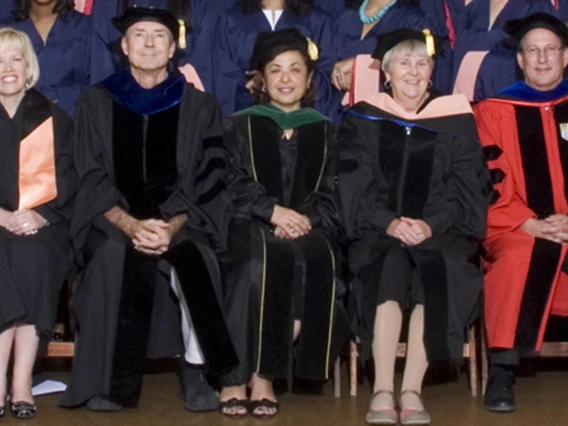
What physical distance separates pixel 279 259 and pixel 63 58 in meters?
1.66

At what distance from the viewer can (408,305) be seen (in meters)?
5.55

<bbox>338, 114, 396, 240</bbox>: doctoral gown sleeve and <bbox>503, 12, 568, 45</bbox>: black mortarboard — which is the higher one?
<bbox>503, 12, 568, 45</bbox>: black mortarboard

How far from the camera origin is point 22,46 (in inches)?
224

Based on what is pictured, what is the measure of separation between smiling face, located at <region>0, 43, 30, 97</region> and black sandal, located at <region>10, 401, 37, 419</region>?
1.31m

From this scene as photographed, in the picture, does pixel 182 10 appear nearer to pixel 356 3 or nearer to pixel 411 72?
pixel 356 3

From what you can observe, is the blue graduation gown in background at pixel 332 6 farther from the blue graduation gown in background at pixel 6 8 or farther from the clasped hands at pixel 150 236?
the clasped hands at pixel 150 236

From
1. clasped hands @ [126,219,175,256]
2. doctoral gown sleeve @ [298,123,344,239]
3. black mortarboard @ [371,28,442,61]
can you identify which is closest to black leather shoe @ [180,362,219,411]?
clasped hands @ [126,219,175,256]

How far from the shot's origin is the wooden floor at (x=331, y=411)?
5.29 m

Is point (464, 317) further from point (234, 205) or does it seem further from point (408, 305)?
point (234, 205)

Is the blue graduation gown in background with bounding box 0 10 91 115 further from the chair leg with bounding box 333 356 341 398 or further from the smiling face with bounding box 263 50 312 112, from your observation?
the chair leg with bounding box 333 356 341 398

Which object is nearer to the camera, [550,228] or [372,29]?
[550,228]

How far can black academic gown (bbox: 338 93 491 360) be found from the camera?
565cm

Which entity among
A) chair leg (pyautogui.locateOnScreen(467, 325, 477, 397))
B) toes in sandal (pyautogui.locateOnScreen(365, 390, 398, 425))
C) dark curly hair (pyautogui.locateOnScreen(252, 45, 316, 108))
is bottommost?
toes in sandal (pyautogui.locateOnScreen(365, 390, 398, 425))

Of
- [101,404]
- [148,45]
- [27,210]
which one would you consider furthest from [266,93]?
[101,404]
